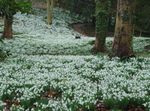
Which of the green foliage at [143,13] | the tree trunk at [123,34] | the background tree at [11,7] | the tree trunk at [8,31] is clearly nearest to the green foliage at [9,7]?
the background tree at [11,7]

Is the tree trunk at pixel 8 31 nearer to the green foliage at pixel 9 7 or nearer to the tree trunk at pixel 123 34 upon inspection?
the green foliage at pixel 9 7

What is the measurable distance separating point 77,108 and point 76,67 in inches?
275

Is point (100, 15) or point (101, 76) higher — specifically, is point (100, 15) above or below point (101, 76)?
above

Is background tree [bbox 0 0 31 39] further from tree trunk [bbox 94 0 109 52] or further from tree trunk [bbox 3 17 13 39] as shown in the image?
tree trunk [bbox 3 17 13 39]

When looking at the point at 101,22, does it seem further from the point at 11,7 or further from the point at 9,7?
the point at 9,7

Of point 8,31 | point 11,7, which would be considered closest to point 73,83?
point 11,7

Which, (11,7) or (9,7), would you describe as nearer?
(9,7)

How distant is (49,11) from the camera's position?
211 feet

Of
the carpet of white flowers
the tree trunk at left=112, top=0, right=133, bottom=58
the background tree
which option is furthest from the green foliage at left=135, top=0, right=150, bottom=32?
the carpet of white flowers

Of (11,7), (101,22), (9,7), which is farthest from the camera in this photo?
(101,22)

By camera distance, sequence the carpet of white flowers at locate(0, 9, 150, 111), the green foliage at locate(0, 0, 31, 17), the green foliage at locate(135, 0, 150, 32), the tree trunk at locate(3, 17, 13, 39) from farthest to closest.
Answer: the green foliage at locate(135, 0, 150, 32)
the tree trunk at locate(3, 17, 13, 39)
the green foliage at locate(0, 0, 31, 17)
the carpet of white flowers at locate(0, 9, 150, 111)

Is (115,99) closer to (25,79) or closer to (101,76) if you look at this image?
(101,76)

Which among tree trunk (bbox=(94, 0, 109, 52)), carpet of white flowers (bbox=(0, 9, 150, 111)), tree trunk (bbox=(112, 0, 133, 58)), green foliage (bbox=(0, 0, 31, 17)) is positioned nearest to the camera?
carpet of white flowers (bbox=(0, 9, 150, 111))

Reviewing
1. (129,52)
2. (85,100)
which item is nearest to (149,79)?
(85,100)
